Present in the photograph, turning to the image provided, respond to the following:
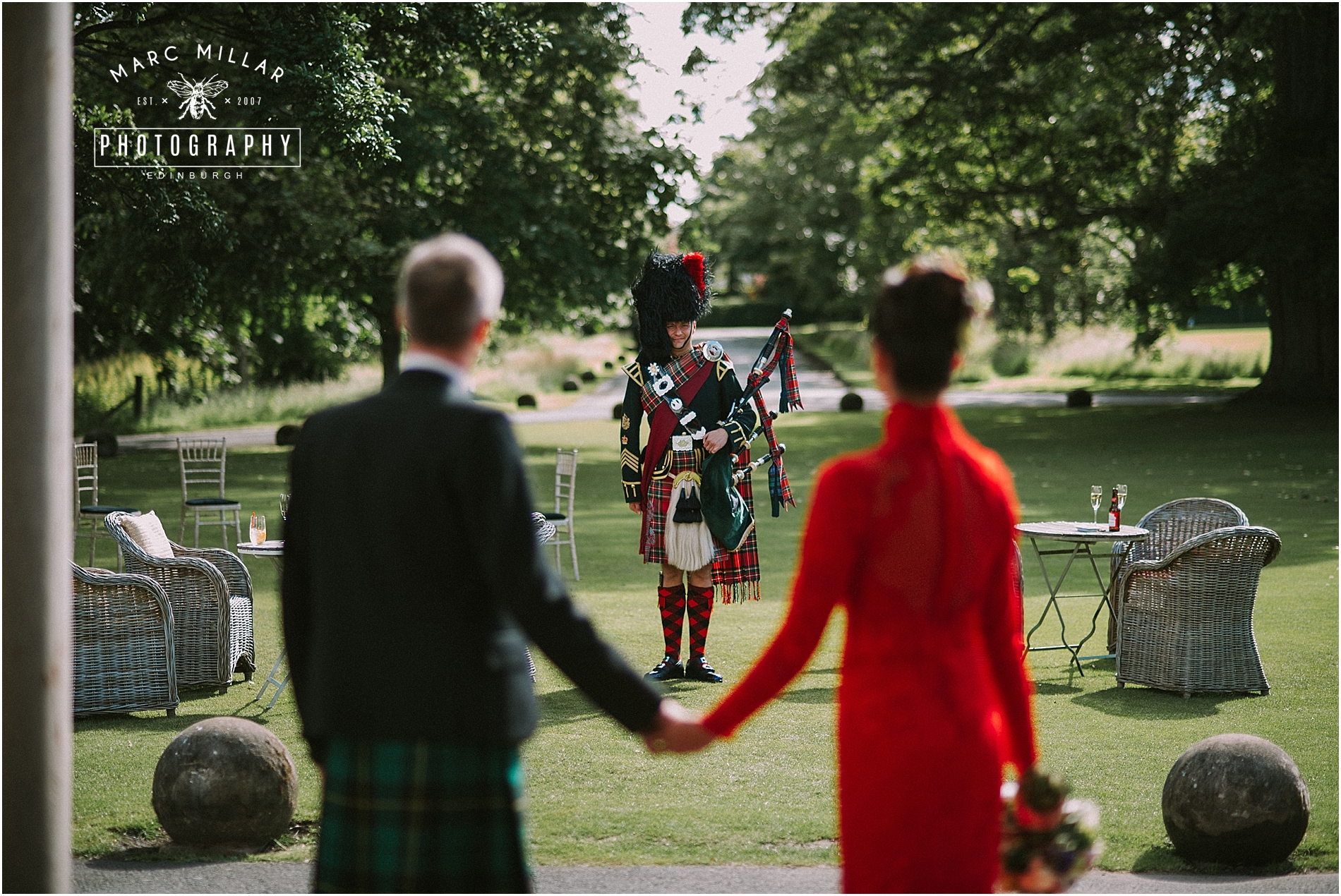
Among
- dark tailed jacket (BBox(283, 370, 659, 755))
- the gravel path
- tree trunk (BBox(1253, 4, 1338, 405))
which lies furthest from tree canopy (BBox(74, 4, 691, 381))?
dark tailed jacket (BBox(283, 370, 659, 755))

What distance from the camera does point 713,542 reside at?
7812 mm

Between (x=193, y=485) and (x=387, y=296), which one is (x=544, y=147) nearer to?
(x=387, y=296)

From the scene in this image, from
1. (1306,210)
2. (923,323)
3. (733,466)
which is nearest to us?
(923,323)

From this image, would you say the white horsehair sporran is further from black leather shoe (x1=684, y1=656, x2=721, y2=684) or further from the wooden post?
the wooden post

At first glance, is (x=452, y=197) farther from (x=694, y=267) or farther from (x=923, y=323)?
(x=923, y=323)

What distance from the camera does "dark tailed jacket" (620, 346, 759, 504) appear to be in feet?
25.4

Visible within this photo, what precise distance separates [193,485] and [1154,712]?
1701 centimetres

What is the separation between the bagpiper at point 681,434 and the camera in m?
7.68

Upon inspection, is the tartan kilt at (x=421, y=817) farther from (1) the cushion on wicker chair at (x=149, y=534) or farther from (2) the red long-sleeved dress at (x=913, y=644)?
(1) the cushion on wicker chair at (x=149, y=534)

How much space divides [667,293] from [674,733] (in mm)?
5107

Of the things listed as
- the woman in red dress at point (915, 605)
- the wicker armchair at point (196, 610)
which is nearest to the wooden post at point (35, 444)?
the woman in red dress at point (915, 605)

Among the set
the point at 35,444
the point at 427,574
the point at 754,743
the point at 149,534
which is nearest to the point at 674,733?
the point at 427,574

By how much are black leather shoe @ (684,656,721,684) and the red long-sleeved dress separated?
203 inches

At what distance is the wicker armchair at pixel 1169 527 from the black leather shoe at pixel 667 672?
9.20 ft
